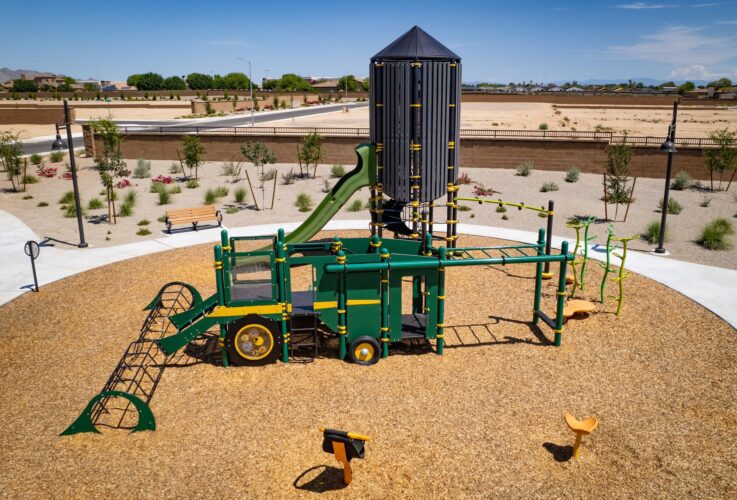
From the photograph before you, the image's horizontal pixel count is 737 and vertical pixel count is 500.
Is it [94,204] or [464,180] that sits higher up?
[464,180]

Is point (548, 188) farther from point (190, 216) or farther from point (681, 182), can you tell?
point (190, 216)

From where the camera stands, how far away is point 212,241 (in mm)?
20531

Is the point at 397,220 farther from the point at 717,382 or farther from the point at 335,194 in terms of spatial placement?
the point at 717,382

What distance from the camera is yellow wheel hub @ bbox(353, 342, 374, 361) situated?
1135cm

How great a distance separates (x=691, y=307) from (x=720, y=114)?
262 feet

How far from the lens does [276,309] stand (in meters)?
11.2

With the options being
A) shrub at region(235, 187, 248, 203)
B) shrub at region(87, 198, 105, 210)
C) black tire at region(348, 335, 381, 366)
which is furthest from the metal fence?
black tire at region(348, 335, 381, 366)

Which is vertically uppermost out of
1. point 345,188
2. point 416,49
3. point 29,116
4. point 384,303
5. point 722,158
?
point 416,49

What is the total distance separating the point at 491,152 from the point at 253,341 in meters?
28.0

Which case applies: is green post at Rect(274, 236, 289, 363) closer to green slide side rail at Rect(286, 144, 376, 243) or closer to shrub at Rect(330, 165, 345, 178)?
green slide side rail at Rect(286, 144, 376, 243)

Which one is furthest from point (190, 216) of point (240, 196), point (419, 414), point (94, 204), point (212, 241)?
point (419, 414)

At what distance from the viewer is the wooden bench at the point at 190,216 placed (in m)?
22.0

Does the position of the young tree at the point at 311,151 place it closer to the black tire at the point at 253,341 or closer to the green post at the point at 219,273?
the green post at the point at 219,273

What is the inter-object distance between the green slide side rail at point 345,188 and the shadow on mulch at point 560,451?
9259 millimetres
